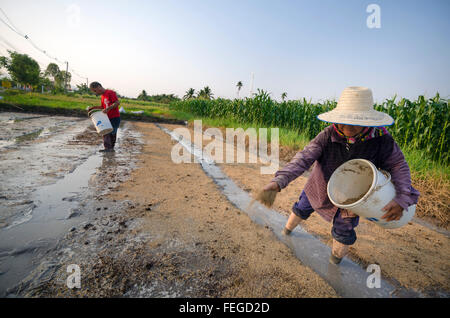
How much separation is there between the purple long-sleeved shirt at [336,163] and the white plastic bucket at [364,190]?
7 cm

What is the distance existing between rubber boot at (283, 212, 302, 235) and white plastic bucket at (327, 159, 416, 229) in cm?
53

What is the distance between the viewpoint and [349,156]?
1.71m

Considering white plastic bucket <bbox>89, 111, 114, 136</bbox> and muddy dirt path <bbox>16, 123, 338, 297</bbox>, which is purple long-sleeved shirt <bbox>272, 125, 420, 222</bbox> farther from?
white plastic bucket <bbox>89, 111, 114, 136</bbox>

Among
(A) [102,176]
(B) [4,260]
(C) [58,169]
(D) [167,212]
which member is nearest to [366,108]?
(D) [167,212]

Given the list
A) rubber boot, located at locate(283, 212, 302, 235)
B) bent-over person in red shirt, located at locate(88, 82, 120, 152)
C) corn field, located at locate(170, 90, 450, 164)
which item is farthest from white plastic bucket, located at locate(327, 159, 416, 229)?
bent-over person in red shirt, located at locate(88, 82, 120, 152)

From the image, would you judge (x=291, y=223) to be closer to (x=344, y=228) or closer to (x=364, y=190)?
(x=344, y=228)

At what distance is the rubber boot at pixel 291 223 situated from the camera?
2.16 m

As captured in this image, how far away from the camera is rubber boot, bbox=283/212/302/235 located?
2158 mm

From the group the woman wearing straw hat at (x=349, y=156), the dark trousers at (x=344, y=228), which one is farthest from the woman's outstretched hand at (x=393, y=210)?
the dark trousers at (x=344, y=228)

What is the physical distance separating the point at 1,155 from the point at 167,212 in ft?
12.9

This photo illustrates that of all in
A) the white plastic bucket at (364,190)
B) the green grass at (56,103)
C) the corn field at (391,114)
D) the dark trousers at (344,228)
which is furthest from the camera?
the green grass at (56,103)

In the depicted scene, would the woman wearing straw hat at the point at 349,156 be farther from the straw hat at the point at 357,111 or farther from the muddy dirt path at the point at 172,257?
the muddy dirt path at the point at 172,257

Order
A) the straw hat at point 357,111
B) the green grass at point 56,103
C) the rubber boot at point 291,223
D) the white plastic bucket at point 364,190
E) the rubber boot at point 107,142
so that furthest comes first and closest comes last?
the green grass at point 56,103 < the rubber boot at point 107,142 < the rubber boot at point 291,223 < the straw hat at point 357,111 < the white plastic bucket at point 364,190
